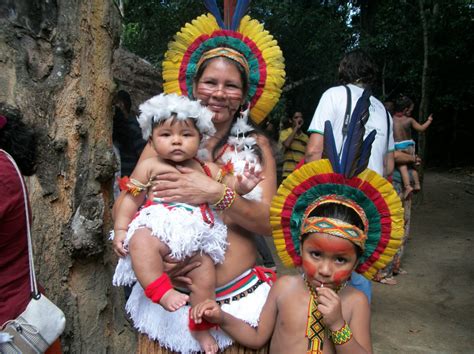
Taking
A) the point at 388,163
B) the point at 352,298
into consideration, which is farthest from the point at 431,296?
the point at 352,298

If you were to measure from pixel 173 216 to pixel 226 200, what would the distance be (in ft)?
0.74

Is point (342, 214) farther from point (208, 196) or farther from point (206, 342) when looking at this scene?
point (206, 342)

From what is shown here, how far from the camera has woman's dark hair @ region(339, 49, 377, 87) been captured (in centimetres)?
355

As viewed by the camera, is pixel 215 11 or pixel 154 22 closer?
pixel 215 11

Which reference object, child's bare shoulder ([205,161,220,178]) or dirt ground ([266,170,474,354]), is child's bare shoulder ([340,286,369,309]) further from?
dirt ground ([266,170,474,354])

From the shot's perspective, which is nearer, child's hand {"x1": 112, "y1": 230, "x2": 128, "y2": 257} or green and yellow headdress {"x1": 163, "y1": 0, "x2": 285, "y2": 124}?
child's hand {"x1": 112, "y1": 230, "x2": 128, "y2": 257}

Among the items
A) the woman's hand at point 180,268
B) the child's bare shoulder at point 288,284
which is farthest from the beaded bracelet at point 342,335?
the woman's hand at point 180,268

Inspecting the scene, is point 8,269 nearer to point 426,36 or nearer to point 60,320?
point 60,320

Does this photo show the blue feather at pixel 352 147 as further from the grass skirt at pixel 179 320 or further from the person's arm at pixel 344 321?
the grass skirt at pixel 179 320

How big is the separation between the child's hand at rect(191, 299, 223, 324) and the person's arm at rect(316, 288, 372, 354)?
0.38 metres

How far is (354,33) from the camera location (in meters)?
14.5

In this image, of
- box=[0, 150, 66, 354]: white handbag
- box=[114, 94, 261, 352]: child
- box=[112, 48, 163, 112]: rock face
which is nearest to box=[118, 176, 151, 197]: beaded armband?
box=[114, 94, 261, 352]: child

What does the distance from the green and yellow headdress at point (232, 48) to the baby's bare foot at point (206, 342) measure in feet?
3.57

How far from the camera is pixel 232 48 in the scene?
2.40m
